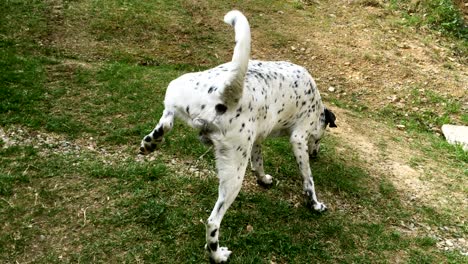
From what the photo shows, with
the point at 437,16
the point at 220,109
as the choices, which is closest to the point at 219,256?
the point at 220,109

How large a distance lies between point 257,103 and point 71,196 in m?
2.32

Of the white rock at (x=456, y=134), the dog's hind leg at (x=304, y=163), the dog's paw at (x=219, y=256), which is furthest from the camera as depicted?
the white rock at (x=456, y=134)

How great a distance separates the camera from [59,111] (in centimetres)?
636

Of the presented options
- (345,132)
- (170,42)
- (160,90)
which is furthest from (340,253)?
(170,42)

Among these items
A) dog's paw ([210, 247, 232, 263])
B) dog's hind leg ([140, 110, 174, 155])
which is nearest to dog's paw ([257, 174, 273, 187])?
dog's paw ([210, 247, 232, 263])

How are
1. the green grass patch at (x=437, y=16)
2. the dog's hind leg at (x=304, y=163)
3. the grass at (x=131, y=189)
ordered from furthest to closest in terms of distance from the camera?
the green grass patch at (x=437, y=16), the dog's hind leg at (x=304, y=163), the grass at (x=131, y=189)

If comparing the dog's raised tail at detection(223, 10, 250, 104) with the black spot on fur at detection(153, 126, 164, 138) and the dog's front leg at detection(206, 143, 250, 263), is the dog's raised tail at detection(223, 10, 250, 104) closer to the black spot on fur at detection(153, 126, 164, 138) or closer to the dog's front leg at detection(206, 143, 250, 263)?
the dog's front leg at detection(206, 143, 250, 263)

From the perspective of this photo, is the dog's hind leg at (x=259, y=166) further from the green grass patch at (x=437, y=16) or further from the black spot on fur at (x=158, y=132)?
the green grass patch at (x=437, y=16)

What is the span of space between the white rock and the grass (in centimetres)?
61

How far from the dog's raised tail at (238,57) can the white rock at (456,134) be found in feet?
16.4

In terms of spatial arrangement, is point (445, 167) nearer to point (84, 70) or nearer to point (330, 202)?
point (330, 202)

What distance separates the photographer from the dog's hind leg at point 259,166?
17.6 feet

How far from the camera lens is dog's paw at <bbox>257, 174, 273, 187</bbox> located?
5.54 metres

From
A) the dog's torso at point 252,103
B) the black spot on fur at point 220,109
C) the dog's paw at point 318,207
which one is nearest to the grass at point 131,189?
the dog's paw at point 318,207
